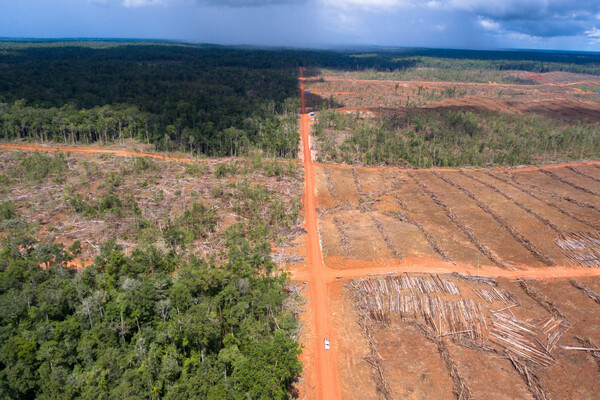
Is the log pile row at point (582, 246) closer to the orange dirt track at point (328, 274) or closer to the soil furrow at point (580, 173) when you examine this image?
the orange dirt track at point (328, 274)

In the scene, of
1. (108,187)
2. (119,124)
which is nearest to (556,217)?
(108,187)

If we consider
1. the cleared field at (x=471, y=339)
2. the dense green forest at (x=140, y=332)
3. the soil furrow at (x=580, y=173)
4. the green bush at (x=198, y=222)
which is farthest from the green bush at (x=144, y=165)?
the soil furrow at (x=580, y=173)

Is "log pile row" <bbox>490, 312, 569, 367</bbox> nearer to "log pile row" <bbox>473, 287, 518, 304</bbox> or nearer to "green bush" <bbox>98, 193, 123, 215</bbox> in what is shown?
"log pile row" <bbox>473, 287, 518, 304</bbox>

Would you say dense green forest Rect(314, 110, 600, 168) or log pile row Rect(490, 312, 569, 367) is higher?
dense green forest Rect(314, 110, 600, 168)

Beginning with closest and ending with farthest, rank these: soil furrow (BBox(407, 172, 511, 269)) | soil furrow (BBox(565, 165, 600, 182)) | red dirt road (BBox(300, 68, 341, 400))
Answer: red dirt road (BBox(300, 68, 341, 400)), soil furrow (BBox(407, 172, 511, 269)), soil furrow (BBox(565, 165, 600, 182))

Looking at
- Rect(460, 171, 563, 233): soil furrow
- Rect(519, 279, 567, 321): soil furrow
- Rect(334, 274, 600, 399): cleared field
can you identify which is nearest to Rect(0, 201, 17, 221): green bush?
Rect(334, 274, 600, 399): cleared field
